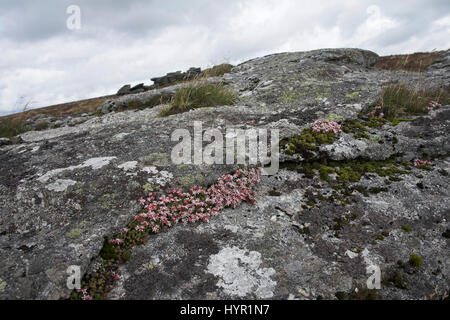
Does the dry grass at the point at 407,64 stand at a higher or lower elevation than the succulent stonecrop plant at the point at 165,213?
higher

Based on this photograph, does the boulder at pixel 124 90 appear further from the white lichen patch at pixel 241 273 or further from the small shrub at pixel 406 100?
the white lichen patch at pixel 241 273

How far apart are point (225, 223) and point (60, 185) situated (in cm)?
372

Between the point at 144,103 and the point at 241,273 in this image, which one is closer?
the point at 241,273

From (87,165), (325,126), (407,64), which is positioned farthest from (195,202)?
(407,64)

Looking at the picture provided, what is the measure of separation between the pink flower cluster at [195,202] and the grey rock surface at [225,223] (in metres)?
0.20

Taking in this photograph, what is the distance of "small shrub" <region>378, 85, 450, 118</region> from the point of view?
8.89 metres

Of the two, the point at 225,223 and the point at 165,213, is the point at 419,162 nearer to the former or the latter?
the point at 225,223

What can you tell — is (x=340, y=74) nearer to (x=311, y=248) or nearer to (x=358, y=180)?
(x=358, y=180)

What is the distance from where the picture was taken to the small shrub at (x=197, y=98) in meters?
10.7

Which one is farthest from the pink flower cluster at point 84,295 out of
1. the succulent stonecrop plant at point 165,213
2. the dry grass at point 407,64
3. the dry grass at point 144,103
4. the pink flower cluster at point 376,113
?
the dry grass at point 407,64

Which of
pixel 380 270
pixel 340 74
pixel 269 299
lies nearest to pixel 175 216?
pixel 269 299

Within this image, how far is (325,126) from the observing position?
754cm

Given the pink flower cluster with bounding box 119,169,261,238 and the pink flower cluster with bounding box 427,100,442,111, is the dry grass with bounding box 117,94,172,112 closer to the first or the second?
the pink flower cluster with bounding box 119,169,261,238

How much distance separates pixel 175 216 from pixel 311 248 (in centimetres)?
256
